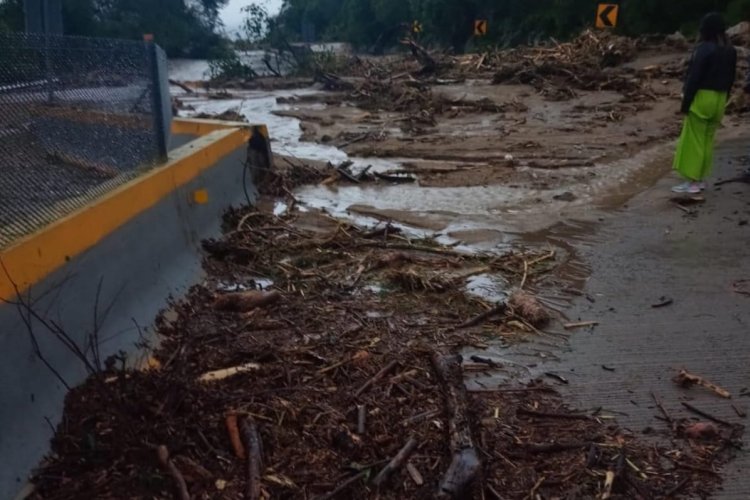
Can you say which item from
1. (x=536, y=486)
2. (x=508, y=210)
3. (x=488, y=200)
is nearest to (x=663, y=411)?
(x=536, y=486)

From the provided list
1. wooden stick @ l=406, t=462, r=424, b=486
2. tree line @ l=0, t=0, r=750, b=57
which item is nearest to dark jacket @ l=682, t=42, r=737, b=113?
wooden stick @ l=406, t=462, r=424, b=486

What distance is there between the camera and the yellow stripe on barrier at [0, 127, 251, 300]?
3.20m

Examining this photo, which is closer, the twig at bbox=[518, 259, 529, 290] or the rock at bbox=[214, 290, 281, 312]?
the rock at bbox=[214, 290, 281, 312]

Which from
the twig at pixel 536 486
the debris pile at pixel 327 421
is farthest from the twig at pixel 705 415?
→ the twig at pixel 536 486

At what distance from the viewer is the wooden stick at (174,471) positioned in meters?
2.91

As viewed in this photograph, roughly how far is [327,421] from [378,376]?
1.67 ft

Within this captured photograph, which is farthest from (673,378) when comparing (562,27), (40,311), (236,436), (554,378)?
(562,27)

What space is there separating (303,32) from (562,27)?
37.7 m

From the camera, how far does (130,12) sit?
121ft

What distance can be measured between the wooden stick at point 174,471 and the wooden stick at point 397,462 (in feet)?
2.41

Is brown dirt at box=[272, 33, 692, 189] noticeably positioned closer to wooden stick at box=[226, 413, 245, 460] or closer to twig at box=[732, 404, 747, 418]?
twig at box=[732, 404, 747, 418]

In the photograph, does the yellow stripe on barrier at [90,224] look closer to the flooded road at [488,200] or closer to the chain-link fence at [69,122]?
the chain-link fence at [69,122]

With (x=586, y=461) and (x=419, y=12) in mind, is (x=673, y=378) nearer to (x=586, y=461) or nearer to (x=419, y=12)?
(x=586, y=461)

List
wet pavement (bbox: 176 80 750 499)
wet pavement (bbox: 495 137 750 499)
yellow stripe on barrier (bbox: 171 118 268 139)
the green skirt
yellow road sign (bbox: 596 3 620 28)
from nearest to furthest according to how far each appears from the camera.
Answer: wet pavement (bbox: 495 137 750 499), wet pavement (bbox: 176 80 750 499), yellow stripe on barrier (bbox: 171 118 268 139), the green skirt, yellow road sign (bbox: 596 3 620 28)
